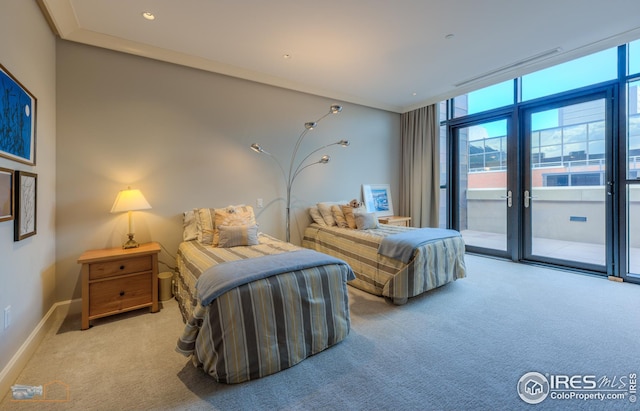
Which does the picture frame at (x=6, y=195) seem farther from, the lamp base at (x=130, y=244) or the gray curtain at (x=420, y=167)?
the gray curtain at (x=420, y=167)

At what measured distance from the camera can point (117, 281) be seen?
99.3 inches

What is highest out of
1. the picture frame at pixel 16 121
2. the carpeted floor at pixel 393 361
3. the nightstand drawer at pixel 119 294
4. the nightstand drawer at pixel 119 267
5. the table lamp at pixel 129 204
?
the picture frame at pixel 16 121

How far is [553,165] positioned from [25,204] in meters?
5.82

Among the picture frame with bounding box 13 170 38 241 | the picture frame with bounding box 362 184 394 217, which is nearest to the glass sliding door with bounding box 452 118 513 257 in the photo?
the picture frame with bounding box 362 184 394 217

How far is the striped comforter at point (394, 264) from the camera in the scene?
2828 millimetres

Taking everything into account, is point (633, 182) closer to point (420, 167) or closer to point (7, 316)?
point (420, 167)

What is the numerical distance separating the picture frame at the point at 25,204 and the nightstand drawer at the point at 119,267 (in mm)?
519

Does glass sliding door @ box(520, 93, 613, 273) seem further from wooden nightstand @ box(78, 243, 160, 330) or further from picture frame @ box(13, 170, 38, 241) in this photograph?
picture frame @ box(13, 170, 38, 241)

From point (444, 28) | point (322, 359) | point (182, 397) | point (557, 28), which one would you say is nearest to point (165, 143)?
point (182, 397)

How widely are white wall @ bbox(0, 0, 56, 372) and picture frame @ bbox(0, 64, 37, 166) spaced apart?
65 mm

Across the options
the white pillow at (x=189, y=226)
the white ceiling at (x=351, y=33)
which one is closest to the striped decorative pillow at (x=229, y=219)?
the white pillow at (x=189, y=226)

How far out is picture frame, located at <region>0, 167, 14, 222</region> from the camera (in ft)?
5.40

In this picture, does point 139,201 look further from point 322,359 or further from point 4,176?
point 322,359

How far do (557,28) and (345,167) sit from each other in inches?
118
